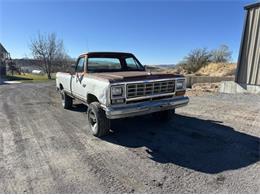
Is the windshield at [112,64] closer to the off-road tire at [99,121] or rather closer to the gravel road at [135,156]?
the off-road tire at [99,121]

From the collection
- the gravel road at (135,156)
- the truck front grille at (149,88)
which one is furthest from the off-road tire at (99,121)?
the truck front grille at (149,88)

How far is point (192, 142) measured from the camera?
4012 mm

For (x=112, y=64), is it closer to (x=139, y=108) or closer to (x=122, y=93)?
(x=122, y=93)

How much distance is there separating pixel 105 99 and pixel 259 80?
8241mm

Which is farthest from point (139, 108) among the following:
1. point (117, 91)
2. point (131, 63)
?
point (131, 63)

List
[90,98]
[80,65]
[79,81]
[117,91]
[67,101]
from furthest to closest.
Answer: [67,101]
[80,65]
[79,81]
[90,98]
[117,91]

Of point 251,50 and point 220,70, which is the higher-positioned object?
point 251,50

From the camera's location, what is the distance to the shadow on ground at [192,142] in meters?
3.26

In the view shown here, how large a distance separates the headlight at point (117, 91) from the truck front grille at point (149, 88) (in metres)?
0.12

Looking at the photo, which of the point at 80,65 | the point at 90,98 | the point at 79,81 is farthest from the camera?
the point at 80,65

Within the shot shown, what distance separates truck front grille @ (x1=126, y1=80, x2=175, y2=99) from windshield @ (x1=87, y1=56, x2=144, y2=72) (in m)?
1.72

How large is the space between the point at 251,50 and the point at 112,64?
7.25m

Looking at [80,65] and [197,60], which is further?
[197,60]

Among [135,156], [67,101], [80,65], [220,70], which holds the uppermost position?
[80,65]
